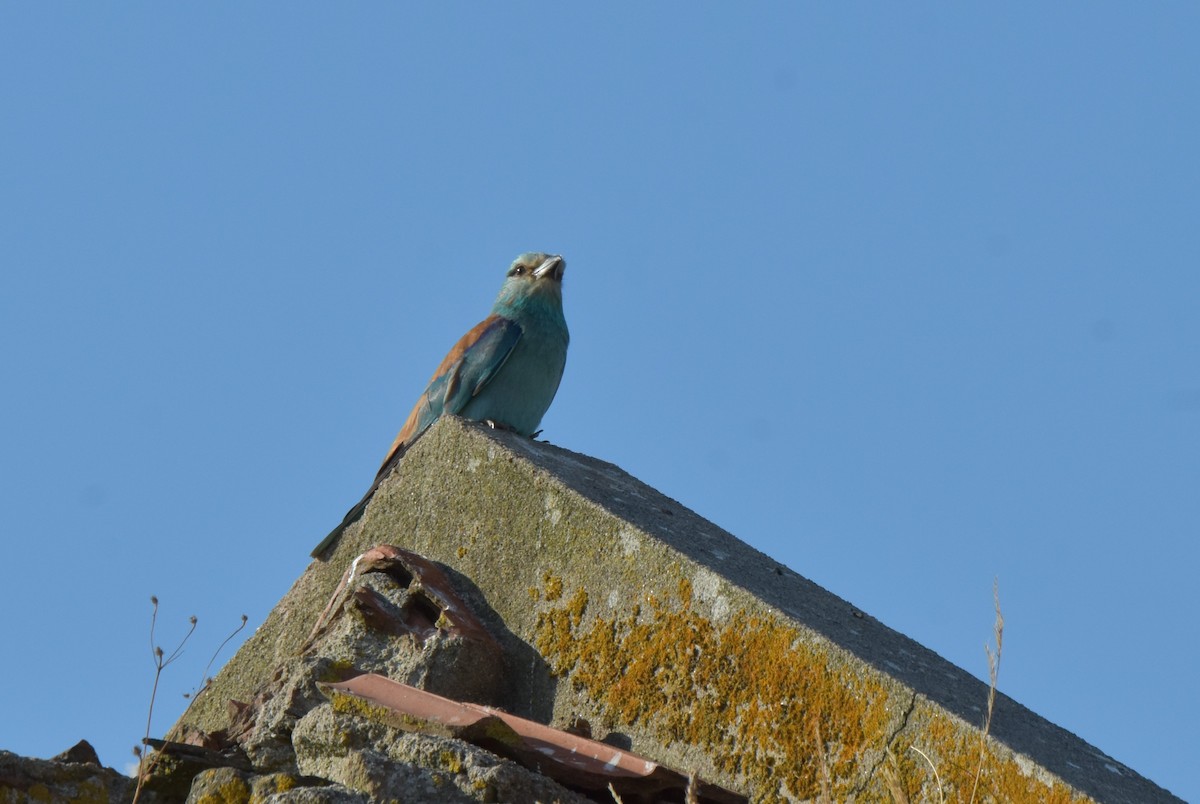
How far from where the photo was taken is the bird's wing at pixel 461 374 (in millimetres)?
7418

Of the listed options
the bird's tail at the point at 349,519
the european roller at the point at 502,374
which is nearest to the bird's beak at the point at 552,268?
the european roller at the point at 502,374

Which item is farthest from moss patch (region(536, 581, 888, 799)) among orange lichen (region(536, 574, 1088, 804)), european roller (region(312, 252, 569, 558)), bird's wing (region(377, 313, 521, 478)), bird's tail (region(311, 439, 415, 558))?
bird's wing (region(377, 313, 521, 478))

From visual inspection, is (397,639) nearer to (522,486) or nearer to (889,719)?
(522,486)

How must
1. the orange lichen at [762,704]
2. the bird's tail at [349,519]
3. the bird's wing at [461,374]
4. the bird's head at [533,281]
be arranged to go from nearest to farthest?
the orange lichen at [762,704]
the bird's tail at [349,519]
the bird's wing at [461,374]
the bird's head at [533,281]

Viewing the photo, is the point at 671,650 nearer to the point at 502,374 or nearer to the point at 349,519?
the point at 349,519

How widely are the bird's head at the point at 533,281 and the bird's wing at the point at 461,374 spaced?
1.99ft

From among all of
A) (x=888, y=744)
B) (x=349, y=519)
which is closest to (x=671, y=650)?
(x=888, y=744)

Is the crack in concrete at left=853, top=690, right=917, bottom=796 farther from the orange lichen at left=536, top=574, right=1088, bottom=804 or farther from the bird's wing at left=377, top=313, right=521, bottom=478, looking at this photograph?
the bird's wing at left=377, top=313, right=521, bottom=478

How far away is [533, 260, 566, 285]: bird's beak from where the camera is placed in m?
→ 8.53

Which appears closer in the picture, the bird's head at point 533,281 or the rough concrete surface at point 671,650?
the rough concrete surface at point 671,650

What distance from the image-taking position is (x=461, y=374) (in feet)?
24.6

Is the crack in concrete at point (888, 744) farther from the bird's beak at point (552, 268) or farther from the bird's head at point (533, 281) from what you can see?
the bird's beak at point (552, 268)

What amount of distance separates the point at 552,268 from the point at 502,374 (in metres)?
1.21

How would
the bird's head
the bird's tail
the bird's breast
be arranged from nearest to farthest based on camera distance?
the bird's tail < the bird's breast < the bird's head
